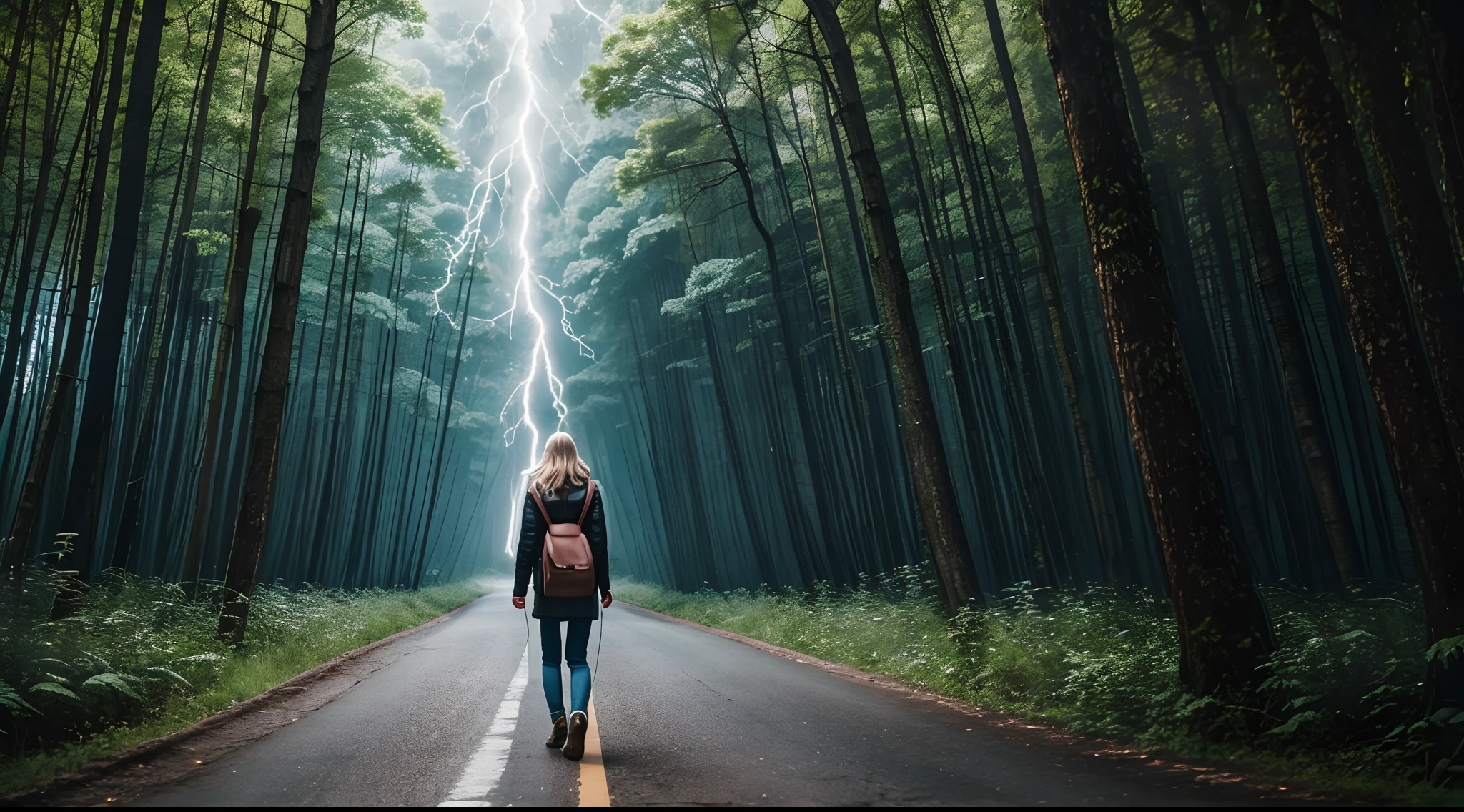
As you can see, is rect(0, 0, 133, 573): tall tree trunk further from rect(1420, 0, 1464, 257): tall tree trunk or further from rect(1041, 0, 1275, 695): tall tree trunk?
rect(1420, 0, 1464, 257): tall tree trunk

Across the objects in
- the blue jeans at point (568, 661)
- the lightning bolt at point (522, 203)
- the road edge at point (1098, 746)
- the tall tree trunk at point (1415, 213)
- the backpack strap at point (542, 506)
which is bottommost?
the road edge at point (1098, 746)

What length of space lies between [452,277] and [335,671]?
20363mm

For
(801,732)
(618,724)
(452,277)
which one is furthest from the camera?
(452,277)

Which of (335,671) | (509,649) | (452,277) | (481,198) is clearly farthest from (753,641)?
(481,198)

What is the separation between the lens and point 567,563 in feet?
13.8

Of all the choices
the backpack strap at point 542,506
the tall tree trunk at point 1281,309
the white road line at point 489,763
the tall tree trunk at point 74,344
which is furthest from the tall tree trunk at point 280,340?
the tall tree trunk at point 1281,309

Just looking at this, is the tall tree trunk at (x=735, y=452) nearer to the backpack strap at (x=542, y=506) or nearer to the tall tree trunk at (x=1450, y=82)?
the backpack strap at (x=542, y=506)

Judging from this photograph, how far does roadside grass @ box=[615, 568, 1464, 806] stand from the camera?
3.62 meters

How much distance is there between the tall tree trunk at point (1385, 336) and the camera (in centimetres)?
386

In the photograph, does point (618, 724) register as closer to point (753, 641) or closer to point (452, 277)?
point (753, 641)

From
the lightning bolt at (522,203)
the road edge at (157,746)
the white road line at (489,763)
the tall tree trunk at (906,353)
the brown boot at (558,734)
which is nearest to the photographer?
the white road line at (489,763)

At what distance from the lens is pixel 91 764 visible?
151 inches

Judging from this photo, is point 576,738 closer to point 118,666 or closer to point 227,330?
point 118,666

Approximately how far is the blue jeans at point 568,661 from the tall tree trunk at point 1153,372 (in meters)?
3.36
